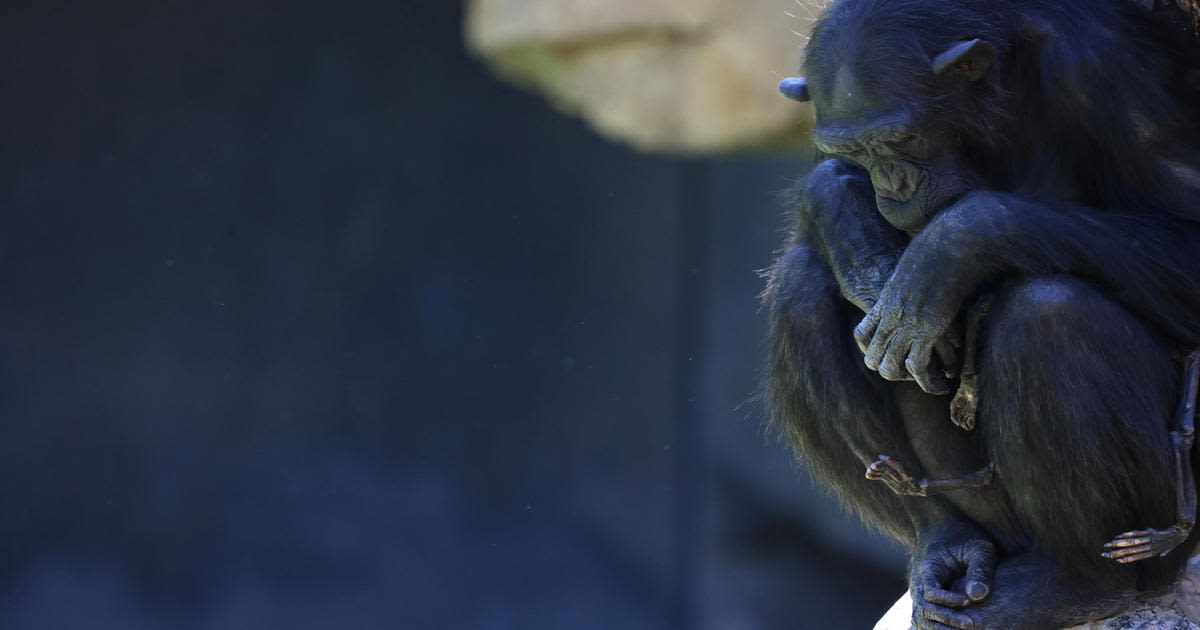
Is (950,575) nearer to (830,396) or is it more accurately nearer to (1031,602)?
(1031,602)

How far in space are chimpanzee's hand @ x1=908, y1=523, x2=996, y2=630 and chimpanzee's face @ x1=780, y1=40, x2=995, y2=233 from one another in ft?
2.13

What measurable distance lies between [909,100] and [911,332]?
46cm

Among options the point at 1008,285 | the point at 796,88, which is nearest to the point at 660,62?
the point at 796,88

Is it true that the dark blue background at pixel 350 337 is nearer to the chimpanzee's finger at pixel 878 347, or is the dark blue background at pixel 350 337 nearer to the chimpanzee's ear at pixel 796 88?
the chimpanzee's ear at pixel 796 88

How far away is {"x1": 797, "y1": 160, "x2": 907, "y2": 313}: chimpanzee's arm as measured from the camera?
8.98ft

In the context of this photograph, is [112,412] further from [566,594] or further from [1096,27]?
[1096,27]

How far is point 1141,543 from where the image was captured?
2.42 metres

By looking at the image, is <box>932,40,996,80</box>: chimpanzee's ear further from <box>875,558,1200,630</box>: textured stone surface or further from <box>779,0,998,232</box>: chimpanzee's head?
<box>875,558,1200,630</box>: textured stone surface

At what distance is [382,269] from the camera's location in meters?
5.78

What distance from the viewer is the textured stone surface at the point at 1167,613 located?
258 centimetres

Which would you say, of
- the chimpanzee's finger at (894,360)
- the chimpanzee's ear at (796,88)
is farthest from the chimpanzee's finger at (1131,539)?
the chimpanzee's ear at (796,88)

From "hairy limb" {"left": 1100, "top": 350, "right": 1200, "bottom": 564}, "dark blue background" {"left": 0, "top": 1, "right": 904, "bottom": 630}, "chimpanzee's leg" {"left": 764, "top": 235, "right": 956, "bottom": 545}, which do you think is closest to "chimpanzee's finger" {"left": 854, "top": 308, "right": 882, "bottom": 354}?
"chimpanzee's leg" {"left": 764, "top": 235, "right": 956, "bottom": 545}

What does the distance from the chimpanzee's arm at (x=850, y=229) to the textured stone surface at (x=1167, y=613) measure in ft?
2.56

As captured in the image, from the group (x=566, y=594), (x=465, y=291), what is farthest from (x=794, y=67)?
(x=566, y=594)
